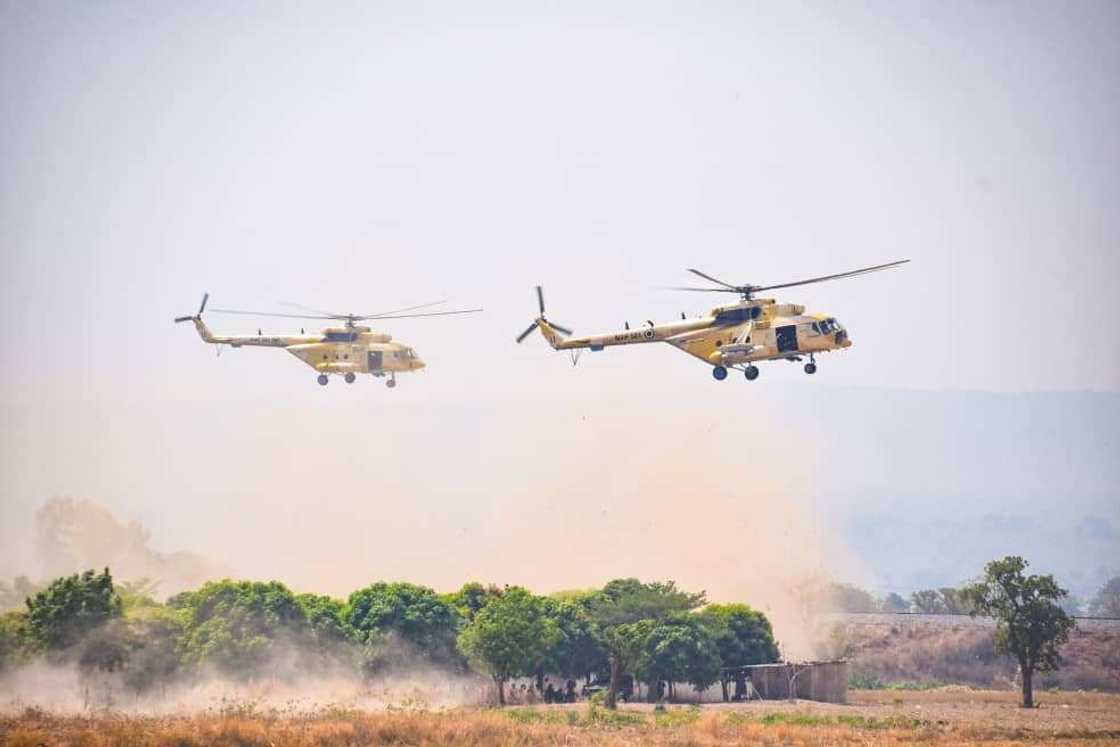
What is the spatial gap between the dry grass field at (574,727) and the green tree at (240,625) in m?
13.0

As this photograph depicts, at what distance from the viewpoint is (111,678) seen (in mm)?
104625

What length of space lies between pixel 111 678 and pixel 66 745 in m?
26.3

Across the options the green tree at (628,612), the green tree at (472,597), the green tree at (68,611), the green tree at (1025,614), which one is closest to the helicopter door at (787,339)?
the green tree at (628,612)

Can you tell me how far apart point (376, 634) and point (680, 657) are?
23581mm

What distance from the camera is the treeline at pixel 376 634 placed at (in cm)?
10581

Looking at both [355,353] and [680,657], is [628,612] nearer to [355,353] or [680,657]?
[680,657]

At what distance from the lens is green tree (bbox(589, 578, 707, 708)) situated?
391 ft

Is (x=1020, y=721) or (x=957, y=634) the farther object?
(x=957, y=634)

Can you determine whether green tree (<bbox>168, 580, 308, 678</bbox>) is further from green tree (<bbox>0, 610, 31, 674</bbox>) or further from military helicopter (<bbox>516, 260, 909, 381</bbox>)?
military helicopter (<bbox>516, 260, 909, 381</bbox>)

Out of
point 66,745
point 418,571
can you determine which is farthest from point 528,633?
point 418,571

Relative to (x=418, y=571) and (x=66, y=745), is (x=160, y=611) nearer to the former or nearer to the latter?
(x=66, y=745)

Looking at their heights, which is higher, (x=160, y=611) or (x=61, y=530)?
(x=61, y=530)

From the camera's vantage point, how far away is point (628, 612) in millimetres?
127375

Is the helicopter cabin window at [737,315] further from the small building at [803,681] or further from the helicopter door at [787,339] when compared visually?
the small building at [803,681]
